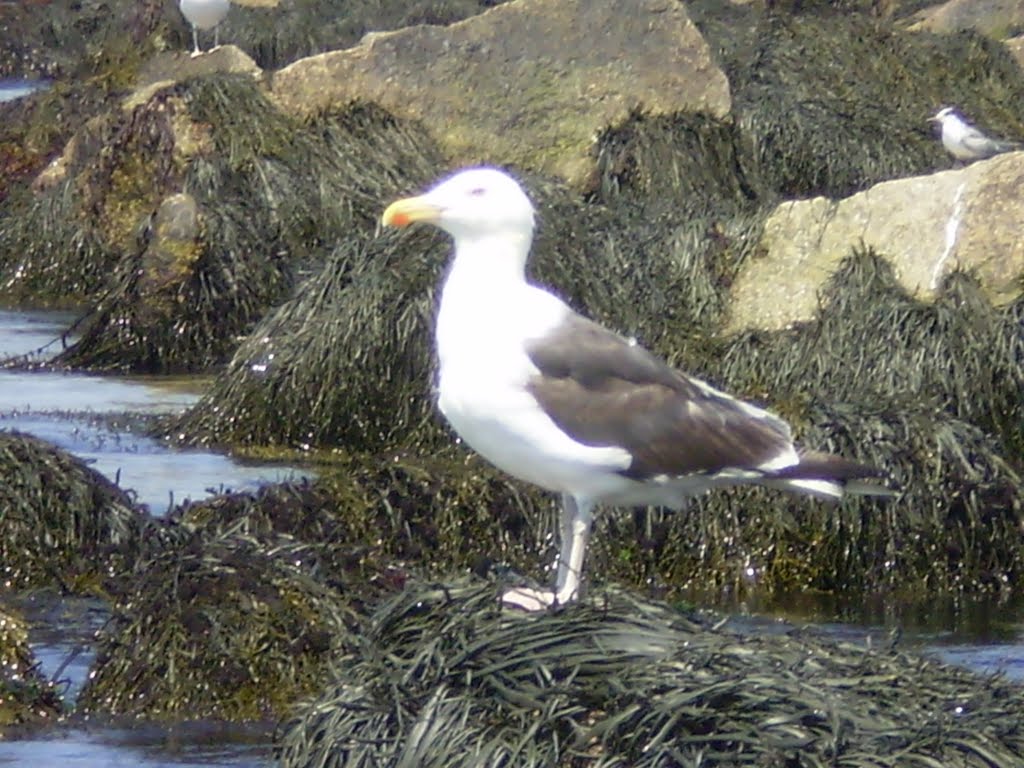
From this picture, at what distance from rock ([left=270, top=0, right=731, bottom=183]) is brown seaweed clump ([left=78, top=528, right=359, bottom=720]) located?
7377 millimetres

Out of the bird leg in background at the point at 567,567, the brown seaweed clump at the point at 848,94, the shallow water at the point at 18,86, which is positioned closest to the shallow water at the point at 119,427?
the bird leg in background at the point at 567,567

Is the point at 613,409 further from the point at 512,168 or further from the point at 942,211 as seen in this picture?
the point at 512,168

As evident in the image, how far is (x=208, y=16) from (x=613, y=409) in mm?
17074

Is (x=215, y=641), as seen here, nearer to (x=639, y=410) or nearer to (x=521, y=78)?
(x=639, y=410)

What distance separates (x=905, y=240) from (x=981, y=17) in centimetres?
1671

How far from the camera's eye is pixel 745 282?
11719 mm

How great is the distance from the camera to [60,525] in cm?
861

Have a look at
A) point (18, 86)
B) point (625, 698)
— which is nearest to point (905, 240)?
point (625, 698)

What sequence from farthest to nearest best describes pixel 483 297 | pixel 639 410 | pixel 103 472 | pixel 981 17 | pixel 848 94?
1. pixel 981 17
2. pixel 848 94
3. pixel 103 472
4. pixel 639 410
5. pixel 483 297

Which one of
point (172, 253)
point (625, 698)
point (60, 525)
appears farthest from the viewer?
point (172, 253)

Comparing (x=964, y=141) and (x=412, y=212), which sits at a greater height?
(x=964, y=141)

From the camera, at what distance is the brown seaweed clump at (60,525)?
27.8 feet

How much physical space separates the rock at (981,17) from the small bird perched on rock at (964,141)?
9341mm

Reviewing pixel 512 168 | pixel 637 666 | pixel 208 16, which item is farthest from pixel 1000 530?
pixel 208 16
